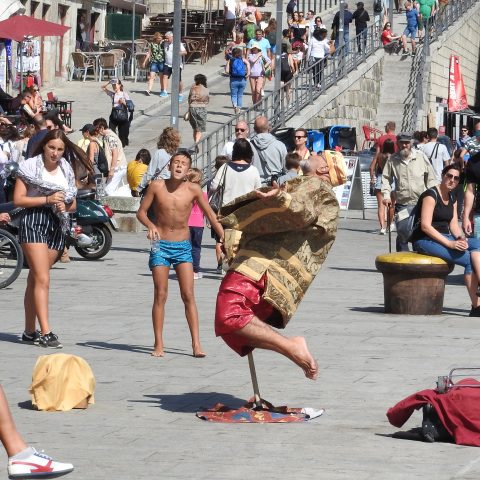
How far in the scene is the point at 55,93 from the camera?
37250 millimetres

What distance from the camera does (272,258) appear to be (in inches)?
346

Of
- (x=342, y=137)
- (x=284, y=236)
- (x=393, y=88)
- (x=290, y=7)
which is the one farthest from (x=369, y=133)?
(x=284, y=236)

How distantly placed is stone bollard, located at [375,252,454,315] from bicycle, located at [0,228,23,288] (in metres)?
3.76

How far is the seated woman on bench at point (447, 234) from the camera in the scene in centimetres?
1416

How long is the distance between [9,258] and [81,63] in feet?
77.6

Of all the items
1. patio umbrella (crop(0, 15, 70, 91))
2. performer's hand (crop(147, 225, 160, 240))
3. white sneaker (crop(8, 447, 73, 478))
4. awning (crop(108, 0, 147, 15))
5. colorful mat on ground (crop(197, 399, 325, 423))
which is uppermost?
awning (crop(108, 0, 147, 15))

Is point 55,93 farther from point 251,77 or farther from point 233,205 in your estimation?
point 233,205

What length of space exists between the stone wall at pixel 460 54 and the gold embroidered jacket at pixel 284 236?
3286 centimetres

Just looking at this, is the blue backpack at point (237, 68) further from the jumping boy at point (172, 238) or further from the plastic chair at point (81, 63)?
the jumping boy at point (172, 238)

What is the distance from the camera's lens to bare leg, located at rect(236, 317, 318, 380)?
862 centimetres

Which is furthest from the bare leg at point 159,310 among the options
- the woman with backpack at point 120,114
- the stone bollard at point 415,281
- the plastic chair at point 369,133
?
the plastic chair at point 369,133

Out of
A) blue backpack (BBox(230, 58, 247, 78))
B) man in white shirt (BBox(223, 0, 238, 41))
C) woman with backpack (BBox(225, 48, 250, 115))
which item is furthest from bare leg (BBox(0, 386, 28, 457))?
man in white shirt (BBox(223, 0, 238, 41))

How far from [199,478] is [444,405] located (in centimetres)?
162

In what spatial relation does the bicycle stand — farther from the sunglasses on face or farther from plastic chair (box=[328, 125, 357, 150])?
plastic chair (box=[328, 125, 357, 150])
